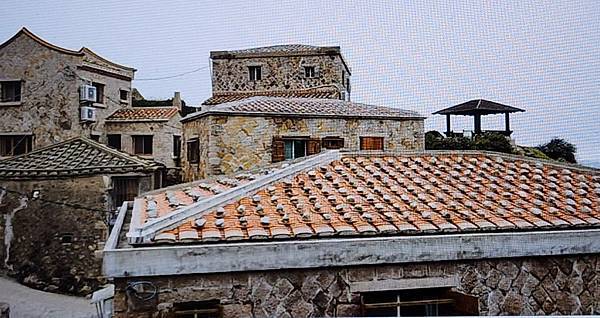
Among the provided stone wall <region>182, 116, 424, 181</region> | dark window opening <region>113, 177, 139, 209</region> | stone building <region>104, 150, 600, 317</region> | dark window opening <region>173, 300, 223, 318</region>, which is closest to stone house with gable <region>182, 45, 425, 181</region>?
stone wall <region>182, 116, 424, 181</region>

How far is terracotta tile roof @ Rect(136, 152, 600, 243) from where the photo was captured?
5.88ft

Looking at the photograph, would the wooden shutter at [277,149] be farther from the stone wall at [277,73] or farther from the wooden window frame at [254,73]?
the wooden window frame at [254,73]

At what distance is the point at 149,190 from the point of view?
279cm

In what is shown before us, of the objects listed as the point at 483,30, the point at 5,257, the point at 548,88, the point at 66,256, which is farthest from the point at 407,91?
the point at 5,257

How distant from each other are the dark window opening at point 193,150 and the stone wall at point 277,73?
1.12 feet

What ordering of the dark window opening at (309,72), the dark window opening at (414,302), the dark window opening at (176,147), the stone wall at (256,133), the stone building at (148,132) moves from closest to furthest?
the dark window opening at (414,302) < the stone building at (148,132) < the dark window opening at (176,147) < the dark window opening at (309,72) < the stone wall at (256,133)

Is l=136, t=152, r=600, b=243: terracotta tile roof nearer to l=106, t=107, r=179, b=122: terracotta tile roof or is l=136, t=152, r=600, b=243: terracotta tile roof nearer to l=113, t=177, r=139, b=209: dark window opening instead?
l=113, t=177, r=139, b=209: dark window opening

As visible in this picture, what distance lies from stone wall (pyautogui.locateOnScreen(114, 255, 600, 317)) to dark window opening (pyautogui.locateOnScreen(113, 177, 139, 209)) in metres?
1.16

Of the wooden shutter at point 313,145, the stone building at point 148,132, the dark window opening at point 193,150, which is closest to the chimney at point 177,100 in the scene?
the stone building at point 148,132

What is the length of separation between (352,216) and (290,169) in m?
0.55

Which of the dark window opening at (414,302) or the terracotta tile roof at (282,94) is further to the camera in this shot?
the terracotta tile roof at (282,94)

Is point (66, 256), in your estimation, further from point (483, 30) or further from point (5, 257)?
point (483, 30)

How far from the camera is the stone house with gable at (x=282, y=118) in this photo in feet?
10.6

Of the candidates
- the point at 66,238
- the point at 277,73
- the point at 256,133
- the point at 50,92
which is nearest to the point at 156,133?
the point at 50,92
